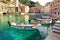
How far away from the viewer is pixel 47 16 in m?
2.25

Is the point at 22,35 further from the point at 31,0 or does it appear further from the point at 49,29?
the point at 31,0

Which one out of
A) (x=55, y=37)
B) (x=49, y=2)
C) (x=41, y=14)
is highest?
(x=49, y=2)

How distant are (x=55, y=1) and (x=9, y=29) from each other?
839 millimetres

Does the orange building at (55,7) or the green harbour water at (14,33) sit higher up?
the orange building at (55,7)

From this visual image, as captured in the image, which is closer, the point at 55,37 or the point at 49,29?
the point at 55,37

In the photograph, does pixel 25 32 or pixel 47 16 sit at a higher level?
pixel 47 16

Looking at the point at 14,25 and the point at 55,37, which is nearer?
the point at 55,37

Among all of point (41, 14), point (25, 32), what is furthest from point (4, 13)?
point (41, 14)

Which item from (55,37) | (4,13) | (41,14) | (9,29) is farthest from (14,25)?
(55,37)

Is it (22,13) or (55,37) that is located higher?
(22,13)

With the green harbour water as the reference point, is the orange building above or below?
above

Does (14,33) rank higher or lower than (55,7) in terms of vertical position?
lower

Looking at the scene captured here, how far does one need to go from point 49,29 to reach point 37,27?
0.19 metres

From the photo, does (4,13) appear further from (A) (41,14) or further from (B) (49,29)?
(B) (49,29)
